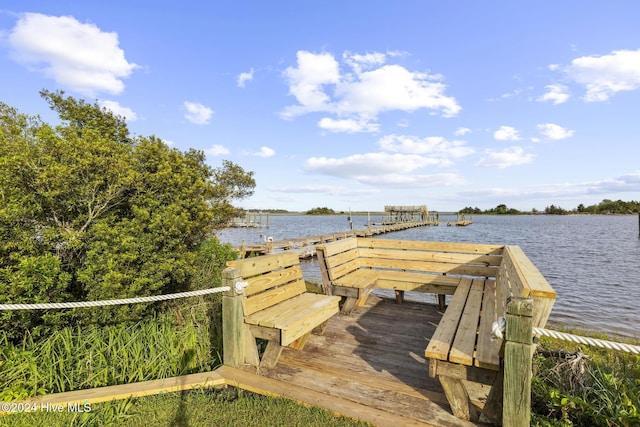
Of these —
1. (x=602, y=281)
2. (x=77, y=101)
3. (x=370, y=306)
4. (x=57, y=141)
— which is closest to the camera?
(x=57, y=141)

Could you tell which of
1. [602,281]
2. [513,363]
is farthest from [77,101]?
[602,281]

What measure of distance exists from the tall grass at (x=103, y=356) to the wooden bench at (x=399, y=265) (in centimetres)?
190

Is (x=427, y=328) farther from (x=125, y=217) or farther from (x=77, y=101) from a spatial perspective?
(x=77, y=101)

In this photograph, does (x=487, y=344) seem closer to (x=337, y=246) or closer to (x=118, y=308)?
(x=337, y=246)

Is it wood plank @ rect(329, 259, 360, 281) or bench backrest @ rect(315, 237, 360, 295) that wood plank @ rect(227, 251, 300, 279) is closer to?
bench backrest @ rect(315, 237, 360, 295)

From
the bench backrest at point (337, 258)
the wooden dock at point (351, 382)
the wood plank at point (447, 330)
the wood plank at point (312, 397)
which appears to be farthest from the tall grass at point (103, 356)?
the wood plank at point (447, 330)

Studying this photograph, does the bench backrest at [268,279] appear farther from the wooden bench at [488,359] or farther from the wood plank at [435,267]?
the wood plank at [435,267]

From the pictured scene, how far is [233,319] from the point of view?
3.29 m

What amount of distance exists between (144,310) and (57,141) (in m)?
2.17

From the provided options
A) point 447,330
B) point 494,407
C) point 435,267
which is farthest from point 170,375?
point 435,267

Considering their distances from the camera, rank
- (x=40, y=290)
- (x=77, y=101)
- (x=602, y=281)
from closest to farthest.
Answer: (x=40, y=290) < (x=77, y=101) < (x=602, y=281)

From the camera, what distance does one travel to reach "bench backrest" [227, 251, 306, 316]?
11.2ft

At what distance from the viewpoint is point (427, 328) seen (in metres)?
4.66

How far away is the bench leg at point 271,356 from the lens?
3.22 meters
